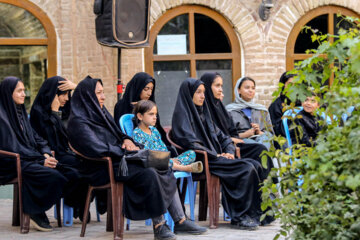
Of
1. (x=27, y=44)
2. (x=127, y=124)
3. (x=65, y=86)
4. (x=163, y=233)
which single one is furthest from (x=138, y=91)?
(x=27, y=44)

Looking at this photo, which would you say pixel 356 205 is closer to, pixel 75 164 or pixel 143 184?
pixel 143 184

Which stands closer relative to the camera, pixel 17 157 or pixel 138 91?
pixel 17 157

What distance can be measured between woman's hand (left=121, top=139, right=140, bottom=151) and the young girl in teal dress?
7.3 inches

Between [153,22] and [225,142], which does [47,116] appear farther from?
[153,22]

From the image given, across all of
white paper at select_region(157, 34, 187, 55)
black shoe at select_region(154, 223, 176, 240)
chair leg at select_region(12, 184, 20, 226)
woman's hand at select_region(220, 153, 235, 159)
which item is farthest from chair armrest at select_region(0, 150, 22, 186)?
white paper at select_region(157, 34, 187, 55)

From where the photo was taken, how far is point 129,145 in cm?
632

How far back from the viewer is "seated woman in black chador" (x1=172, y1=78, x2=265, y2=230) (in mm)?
6756

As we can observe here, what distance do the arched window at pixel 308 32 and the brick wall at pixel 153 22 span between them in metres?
0.10

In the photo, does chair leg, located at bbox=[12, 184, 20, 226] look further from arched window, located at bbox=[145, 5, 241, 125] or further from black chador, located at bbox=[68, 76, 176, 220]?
arched window, located at bbox=[145, 5, 241, 125]

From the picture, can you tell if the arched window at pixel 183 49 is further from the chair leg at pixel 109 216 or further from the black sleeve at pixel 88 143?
the black sleeve at pixel 88 143

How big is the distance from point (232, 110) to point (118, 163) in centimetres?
248

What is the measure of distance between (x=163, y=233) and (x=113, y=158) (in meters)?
0.79

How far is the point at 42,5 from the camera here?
9859 millimetres

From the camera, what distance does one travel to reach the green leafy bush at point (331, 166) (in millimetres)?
3270
